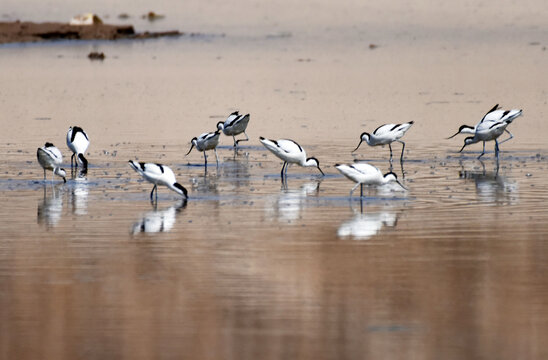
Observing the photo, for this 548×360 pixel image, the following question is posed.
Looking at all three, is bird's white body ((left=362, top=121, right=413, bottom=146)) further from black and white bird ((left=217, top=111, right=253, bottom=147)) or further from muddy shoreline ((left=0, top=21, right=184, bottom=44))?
muddy shoreline ((left=0, top=21, right=184, bottom=44))

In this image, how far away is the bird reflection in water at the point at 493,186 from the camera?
15.3 meters

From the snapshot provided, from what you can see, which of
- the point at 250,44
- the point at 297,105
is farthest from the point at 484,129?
the point at 250,44

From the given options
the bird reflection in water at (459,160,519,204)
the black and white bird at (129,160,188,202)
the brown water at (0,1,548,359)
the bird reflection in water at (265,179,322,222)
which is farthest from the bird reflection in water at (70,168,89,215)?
the bird reflection in water at (459,160,519,204)

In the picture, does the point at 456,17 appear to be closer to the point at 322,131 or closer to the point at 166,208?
the point at 322,131

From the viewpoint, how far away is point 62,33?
64.9 metres

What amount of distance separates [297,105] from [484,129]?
11.3 metres

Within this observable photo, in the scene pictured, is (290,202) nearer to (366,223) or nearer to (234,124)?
(366,223)

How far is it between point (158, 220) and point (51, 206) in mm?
1880

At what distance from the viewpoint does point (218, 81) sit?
3966 cm

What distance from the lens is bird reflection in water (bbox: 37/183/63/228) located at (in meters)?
13.8

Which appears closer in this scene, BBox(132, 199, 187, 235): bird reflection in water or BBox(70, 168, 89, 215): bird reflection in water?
BBox(132, 199, 187, 235): bird reflection in water

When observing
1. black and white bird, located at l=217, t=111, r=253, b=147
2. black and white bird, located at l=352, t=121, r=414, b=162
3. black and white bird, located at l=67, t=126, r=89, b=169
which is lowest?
black and white bird, located at l=67, t=126, r=89, b=169

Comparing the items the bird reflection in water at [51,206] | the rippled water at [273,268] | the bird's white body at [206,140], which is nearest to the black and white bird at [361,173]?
the rippled water at [273,268]

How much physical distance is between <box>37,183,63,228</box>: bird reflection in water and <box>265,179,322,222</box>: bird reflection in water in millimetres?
2417
